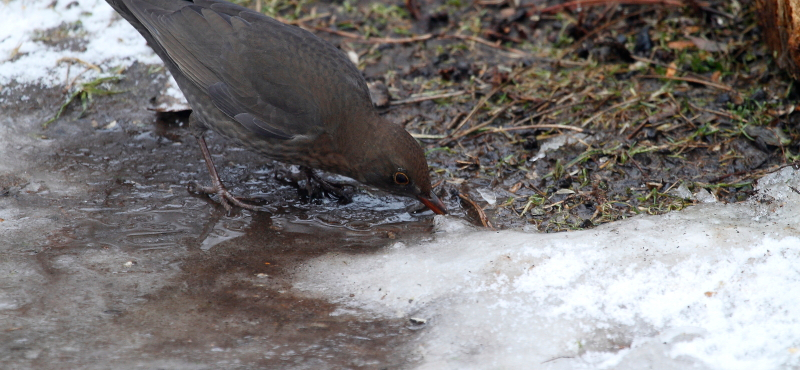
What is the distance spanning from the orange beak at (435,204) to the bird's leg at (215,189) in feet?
3.66

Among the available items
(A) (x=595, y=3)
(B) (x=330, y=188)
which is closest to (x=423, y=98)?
(B) (x=330, y=188)

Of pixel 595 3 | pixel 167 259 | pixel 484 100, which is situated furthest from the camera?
pixel 595 3

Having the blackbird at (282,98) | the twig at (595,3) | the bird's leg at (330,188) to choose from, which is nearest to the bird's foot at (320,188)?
the bird's leg at (330,188)

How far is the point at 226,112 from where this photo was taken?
4.50 meters

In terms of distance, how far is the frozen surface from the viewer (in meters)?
2.85

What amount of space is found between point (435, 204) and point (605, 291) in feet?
4.25

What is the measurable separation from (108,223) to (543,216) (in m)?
2.66

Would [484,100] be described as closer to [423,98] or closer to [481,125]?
[481,125]

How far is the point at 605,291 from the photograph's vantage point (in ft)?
10.4

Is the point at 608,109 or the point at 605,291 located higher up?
the point at 608,109

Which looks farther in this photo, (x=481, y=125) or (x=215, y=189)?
(x=481, y=125)

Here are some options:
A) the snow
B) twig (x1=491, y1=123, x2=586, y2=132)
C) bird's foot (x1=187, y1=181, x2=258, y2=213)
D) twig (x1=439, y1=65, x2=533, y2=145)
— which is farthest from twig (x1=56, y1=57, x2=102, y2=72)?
twig (x1=491, y1=123, x2=586, y2=132)

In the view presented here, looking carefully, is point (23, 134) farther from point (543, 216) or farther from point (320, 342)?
point (543, 216)

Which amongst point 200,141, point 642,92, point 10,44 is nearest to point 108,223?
point 200,141
